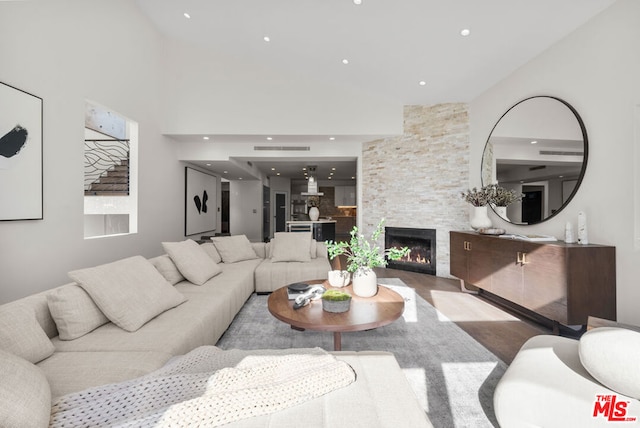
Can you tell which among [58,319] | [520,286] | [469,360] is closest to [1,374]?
[58,319]

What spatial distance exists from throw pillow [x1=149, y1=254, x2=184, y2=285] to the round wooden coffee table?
1137 mm

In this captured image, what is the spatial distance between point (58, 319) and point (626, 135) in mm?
4490

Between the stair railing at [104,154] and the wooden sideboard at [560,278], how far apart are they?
5.37 m

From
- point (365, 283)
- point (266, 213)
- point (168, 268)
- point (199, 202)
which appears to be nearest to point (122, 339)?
point (168, 268)

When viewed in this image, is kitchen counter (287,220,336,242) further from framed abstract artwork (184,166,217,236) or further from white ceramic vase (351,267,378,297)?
white ceramic vase (351,267,378,297)

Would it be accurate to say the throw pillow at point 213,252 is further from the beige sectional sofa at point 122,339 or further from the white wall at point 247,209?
the white wall at point 247,209

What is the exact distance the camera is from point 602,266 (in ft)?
7.93

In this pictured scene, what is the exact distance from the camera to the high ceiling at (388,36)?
9.66 feet

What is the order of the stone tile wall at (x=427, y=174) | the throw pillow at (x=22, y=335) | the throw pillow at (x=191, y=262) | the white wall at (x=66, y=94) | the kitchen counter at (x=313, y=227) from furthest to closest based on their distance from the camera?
the kitchen counter at (x=313, y=227) < the stone tile wall at (x=427, y=174) < the throw pillow at (x=191, y=262) < the white wall at (x=66, y=94) < the throw pillow at (x=22, y=335)

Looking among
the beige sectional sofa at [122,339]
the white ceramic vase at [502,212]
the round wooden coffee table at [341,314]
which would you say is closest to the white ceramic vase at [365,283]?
the round wooden coffee table at [341,314]

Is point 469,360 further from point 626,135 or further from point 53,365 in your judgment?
point 53,365

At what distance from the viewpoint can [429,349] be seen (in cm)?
230

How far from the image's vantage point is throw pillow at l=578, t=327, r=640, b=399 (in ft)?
3.66

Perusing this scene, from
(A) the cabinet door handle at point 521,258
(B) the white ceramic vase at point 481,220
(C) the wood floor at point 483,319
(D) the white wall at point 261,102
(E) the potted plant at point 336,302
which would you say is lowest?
(C) the wood floor at point 483,319
